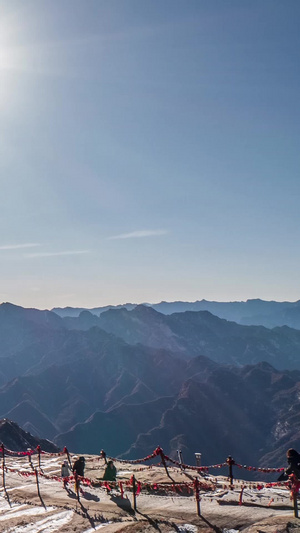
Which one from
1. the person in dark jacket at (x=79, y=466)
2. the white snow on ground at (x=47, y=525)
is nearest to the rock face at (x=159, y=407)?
the person in dark jacket at (x=79, y=466)

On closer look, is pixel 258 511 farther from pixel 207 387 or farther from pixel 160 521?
pixel 207 387

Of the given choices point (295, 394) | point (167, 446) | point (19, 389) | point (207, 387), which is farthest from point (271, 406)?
point (19, 389)

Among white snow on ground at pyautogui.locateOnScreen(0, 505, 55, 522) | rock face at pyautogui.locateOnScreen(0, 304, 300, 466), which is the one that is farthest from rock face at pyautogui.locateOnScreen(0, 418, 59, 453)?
white snow on ground at pyautogui.locateOnScreen(0, 505, 55, 522)

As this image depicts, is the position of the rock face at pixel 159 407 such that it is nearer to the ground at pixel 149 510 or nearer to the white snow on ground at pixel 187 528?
the ground at pixel 149 510

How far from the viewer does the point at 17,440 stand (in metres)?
58.4

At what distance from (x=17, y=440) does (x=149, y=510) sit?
52.1 metres

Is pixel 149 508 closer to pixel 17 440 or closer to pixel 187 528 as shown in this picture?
pixel 187 528

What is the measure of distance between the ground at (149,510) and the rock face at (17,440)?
41136mm

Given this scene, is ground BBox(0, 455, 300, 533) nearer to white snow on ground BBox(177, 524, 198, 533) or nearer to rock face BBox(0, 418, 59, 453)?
white snow on ground BBox(177, 524, 198, 533)

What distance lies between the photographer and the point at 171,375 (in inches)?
6393

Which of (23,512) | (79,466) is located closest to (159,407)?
(79,466)

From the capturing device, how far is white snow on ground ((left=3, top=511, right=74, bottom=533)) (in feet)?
42.3

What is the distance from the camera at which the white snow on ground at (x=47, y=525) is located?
1288 centimetres

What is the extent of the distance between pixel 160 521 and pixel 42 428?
387 feet
